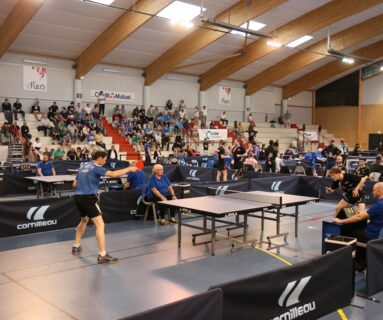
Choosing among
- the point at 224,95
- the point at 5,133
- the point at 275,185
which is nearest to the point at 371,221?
the point at 275,185

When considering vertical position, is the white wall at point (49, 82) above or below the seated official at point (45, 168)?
above

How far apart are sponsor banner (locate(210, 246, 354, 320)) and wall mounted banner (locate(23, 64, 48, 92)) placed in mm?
21393

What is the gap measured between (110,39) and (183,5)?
413cm

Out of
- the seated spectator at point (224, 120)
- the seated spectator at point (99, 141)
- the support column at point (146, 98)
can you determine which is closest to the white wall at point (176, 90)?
the support column at point (146, 98)

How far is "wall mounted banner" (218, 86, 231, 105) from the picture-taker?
3188 cm

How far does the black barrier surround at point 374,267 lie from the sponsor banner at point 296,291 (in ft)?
1.01

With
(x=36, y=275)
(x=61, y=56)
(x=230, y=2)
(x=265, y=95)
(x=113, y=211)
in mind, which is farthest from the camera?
(x=265, y=95)

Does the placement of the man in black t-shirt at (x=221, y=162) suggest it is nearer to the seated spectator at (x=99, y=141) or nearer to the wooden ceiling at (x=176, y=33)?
the wooden ceiling at (x=176, y=33)

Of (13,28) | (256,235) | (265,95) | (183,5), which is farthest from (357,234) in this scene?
(265,95)

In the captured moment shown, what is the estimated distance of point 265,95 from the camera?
35.2 metres

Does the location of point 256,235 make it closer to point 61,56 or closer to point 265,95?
point 61,56

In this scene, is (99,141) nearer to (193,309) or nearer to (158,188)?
(158,188)

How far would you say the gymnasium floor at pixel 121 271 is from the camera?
527 centimetres

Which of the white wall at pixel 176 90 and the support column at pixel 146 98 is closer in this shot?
the support column at pixel 146 98
